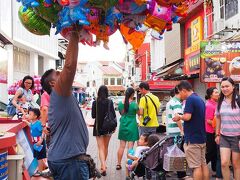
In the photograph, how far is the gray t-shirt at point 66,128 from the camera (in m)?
3.53

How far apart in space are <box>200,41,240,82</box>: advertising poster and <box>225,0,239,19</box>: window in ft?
12.4

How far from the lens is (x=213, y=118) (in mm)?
7867

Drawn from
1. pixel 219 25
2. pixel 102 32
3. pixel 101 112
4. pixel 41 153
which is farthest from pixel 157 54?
pixel 102 32

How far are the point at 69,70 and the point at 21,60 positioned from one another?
3233 centimetres

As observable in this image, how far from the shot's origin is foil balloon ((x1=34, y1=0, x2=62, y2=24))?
3544mm

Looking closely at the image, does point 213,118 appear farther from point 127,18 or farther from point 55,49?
point 55,49

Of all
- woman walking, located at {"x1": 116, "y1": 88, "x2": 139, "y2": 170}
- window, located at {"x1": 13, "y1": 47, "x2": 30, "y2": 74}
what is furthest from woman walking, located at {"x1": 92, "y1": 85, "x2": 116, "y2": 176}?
window, located at {"x1": 13, "y1": 47, "x2": 30, "y2": 74}

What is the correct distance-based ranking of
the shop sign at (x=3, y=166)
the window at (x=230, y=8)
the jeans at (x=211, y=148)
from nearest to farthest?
the shop sign at (x=3, y=166) → the jeans at (x=211, y=148) → the window at (x=230, y=8)

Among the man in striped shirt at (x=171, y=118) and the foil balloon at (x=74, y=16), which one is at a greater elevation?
the foil balloon at (x=74, y=16)

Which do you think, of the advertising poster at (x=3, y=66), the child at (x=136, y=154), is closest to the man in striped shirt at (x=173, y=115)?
the child at (x=136, y=154)

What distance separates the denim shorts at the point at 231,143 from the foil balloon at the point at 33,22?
3.48 meters

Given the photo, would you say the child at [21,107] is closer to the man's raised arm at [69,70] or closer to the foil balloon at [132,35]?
the foil balloon at [132,35]

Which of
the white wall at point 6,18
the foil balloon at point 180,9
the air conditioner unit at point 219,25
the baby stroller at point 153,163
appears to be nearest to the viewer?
the foil balloon at point 180,9

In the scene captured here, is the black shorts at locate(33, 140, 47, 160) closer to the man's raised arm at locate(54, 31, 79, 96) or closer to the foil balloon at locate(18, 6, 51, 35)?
the foil balloon at locate(18, 6, 51, 35)
